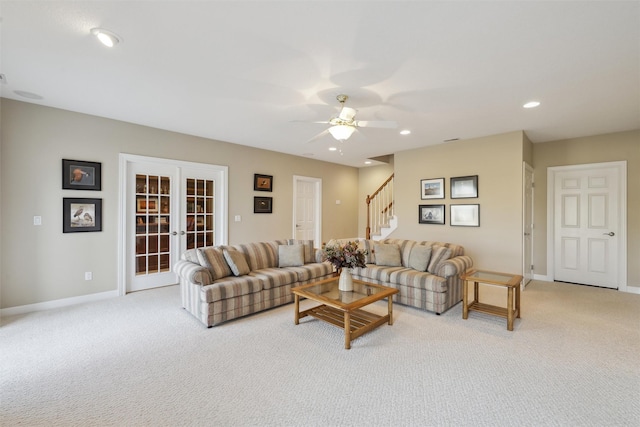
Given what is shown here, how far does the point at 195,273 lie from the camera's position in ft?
10.7

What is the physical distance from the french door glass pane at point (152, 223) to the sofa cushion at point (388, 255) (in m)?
3.49

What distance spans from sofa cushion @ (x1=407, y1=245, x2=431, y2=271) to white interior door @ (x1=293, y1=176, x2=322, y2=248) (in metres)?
3.19

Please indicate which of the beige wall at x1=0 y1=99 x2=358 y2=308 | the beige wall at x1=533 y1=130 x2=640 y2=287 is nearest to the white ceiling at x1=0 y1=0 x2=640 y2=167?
the beige wall at x1=0 y1=99 x2=358 y2=308

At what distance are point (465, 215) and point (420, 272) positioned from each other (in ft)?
6.36

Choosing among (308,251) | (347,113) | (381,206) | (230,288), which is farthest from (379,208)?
(230,288)

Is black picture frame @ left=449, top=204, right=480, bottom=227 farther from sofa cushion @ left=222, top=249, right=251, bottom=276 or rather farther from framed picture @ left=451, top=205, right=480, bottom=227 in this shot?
sofa cushion @ left=222, top=249, right=251, bottom=276

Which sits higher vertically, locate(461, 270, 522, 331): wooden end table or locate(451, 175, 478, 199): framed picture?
locate(451, 175, 478, 199): framed picture

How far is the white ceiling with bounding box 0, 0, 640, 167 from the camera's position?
1936 mm

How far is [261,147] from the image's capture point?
5949mm

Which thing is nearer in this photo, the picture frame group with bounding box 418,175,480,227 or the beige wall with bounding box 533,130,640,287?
the beige wall with bounding box 533,130,640,287

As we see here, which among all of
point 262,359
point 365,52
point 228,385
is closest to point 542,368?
point 262,359

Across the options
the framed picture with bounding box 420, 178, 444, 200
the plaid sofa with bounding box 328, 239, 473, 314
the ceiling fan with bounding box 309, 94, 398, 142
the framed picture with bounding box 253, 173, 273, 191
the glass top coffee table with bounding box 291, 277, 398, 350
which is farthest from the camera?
the framed picture with bounding box 253, 173, 273, 191

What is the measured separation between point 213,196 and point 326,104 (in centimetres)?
302

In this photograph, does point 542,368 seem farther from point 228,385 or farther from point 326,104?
point 326,104
